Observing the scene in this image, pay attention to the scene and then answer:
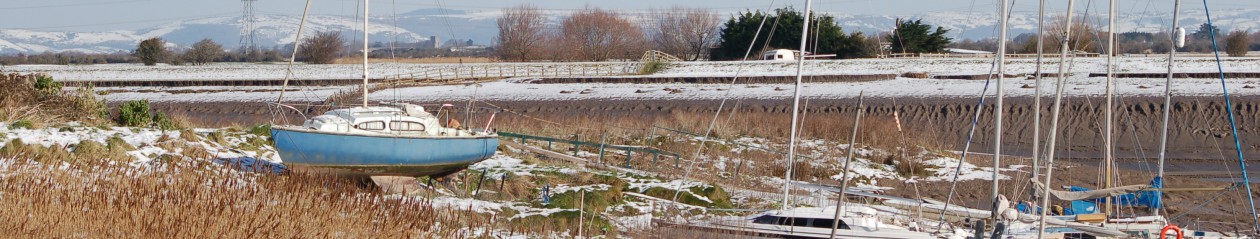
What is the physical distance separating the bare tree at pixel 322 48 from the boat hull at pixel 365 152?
67.5 m

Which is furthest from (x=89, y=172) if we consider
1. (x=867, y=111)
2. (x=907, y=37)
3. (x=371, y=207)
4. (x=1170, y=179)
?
(x=907, y=37)

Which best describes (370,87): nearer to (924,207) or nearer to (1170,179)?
(1170,179)

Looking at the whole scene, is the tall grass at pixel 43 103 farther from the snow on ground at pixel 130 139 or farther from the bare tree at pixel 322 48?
the bare tree at pixel 322 48

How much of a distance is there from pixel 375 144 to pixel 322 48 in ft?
224

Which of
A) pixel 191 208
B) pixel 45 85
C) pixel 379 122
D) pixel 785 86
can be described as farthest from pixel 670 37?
pixel 191 208

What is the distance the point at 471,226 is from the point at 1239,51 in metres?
67.8

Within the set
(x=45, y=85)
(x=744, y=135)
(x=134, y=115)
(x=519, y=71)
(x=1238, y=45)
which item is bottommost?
(x=744, y=135)

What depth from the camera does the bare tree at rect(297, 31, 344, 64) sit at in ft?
287

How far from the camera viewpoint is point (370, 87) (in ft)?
181

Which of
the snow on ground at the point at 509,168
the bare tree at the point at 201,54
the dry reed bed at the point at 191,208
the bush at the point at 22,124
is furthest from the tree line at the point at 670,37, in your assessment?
the dry reed bed at the point at 191,208

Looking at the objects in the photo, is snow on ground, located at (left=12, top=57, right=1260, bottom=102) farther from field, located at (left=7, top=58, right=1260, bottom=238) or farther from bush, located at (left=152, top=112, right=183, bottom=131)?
bush, located at (left=152, top=112, right=183, bottom=131)

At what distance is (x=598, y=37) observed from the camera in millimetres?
96125

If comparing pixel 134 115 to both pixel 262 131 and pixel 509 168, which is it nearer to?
pixel 262 131

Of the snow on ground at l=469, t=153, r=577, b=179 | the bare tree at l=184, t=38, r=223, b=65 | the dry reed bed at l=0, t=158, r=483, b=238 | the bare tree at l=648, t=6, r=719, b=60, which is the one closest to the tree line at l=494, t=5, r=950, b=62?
the bare tree at l=648, t=6, r=719, b=60
